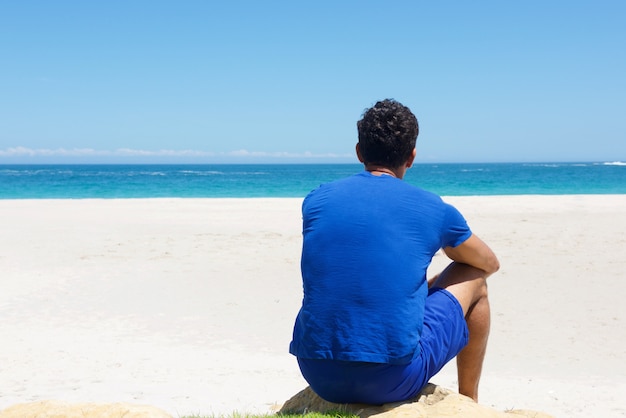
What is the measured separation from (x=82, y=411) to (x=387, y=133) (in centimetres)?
187

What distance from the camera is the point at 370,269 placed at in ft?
8.95

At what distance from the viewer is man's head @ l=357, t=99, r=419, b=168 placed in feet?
9.66

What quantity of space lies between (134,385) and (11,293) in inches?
155

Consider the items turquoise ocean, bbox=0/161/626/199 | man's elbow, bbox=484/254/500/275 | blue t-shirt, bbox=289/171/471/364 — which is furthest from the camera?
turquoise ocean, bbox=0/161/626/199

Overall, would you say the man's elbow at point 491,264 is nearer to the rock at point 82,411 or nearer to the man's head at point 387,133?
the man's head at point 387,133

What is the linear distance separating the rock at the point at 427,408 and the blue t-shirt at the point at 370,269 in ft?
0.89

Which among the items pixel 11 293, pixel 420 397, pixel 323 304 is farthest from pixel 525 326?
pixel 11 293

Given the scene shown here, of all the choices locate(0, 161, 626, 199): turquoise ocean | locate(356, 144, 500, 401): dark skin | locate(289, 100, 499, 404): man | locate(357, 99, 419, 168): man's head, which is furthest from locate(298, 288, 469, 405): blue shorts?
locate(0, 161, 626, 199): turquoise ocean

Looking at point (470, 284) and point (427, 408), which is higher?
point (470, 284)

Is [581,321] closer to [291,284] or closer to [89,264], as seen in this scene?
[291,284]

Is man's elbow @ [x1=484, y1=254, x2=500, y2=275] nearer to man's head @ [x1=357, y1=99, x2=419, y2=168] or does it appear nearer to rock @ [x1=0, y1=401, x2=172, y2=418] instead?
man's head @ [x1=357, y1=99, x2=419, y2=168]

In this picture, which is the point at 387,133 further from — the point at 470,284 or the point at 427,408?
the point at 427,408

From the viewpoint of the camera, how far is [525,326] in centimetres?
638

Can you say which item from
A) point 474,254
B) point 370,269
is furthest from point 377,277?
point 474,254
